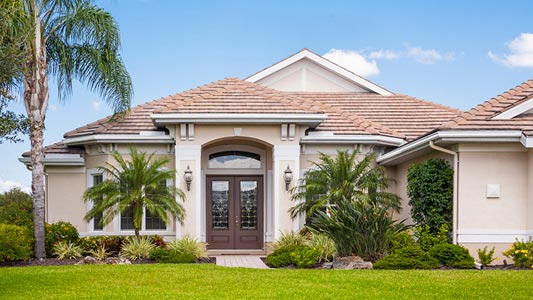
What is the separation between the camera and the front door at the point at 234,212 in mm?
20531

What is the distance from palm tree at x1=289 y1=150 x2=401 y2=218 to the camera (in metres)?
17.0

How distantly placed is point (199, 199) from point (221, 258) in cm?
170

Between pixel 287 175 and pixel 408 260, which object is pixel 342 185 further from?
pixel 408 260

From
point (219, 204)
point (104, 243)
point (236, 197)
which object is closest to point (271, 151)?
point (236, 197)

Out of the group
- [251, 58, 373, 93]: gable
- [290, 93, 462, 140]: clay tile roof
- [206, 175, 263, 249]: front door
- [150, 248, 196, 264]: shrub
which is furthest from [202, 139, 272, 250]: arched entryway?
[251, 58, 373, 93]: gable

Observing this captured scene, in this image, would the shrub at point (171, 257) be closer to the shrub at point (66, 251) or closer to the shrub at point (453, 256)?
the shrub at point (66, 251)

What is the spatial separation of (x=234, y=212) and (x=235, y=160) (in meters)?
1.59

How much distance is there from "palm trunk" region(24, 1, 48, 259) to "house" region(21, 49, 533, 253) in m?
2.04

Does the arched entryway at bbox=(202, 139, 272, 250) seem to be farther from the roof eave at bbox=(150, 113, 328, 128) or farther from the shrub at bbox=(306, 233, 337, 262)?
the shrub at bbox=(306, 233, 337, 262)

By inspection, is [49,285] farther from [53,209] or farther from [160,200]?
[53,209]

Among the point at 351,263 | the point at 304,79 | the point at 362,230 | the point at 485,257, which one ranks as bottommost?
the point at 351,263

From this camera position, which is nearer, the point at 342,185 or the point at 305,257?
the point at 305,257

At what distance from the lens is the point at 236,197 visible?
20.6 m

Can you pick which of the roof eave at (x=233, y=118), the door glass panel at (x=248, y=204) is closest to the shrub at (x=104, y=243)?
the roof eave at (x=233, y=118)
